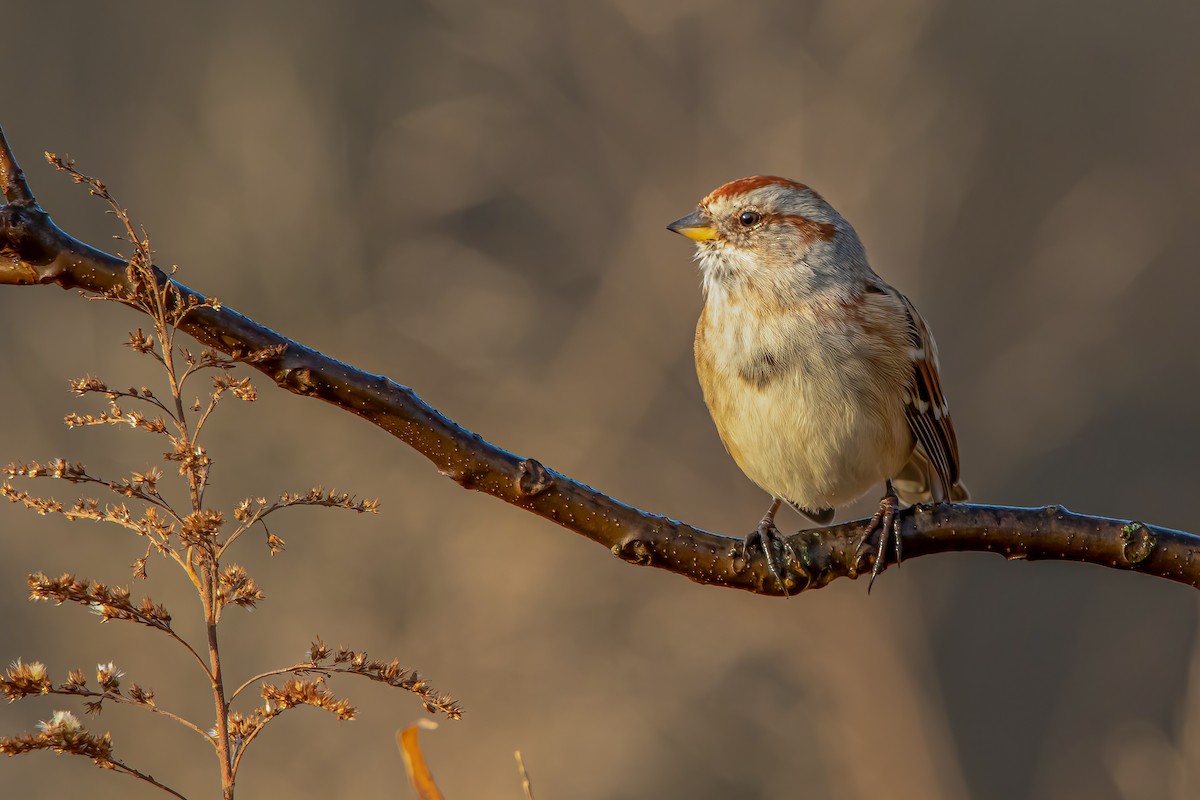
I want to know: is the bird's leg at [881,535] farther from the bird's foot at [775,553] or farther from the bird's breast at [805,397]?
the bird's breast at [805,397]

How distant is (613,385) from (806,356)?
4923mm

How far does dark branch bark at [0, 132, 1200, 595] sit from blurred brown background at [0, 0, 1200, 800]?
519cm

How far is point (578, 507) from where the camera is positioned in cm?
219

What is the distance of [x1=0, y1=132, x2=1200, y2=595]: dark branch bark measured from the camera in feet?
6.06

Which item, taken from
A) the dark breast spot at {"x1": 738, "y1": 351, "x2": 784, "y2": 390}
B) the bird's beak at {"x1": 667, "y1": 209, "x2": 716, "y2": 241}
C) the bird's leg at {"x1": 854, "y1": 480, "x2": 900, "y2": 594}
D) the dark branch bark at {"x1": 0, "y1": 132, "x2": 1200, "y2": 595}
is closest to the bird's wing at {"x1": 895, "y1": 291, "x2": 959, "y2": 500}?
the dark breast spot at {"x1": 738, "y1": 351, "x2": 784, "y2": 390}

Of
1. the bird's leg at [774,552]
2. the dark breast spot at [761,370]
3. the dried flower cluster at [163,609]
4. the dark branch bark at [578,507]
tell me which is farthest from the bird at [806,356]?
the dried flower cluster at [163,609]

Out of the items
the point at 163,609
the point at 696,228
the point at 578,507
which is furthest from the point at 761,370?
the point at 163,609

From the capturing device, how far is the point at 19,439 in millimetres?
8812

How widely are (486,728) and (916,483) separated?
5.14 m

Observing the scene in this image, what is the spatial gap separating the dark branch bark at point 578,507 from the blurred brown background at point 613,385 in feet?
17.0

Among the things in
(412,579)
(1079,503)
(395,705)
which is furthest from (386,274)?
(1079,503)

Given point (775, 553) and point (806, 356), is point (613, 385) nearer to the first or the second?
point (806, 356)

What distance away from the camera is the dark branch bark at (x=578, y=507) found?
1848mm

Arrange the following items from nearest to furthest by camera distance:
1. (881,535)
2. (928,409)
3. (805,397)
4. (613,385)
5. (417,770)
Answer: (417,770), (881,535), (805,397), (928,409), (613,385)
